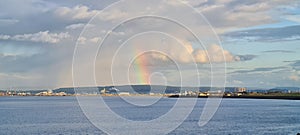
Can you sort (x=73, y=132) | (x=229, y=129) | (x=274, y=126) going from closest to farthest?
1. (x=73, y=132)
2. (x=229, y=129)
3. (x=274, y=126)

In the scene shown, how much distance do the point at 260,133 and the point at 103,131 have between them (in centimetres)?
2450

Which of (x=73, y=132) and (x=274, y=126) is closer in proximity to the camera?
(x=73, y=132)

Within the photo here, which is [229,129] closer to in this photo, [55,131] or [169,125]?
[169,125]

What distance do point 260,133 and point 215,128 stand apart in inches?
341

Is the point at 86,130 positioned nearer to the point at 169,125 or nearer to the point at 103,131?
the point at 103,131

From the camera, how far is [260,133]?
6819 cm

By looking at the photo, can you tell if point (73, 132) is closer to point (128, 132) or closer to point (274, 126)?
point (128, 132)


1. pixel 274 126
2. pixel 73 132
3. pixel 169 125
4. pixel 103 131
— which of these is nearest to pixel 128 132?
pixel 103 131

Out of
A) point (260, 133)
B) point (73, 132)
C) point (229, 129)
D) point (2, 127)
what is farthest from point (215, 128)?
point (2, 127)

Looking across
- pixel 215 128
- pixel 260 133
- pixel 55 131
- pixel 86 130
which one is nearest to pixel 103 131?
pixel 86 130

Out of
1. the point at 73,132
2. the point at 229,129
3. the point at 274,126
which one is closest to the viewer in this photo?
the point at 73,132

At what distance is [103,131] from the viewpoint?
223ft

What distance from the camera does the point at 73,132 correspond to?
2598 inches

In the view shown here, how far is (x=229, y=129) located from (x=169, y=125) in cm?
1174
